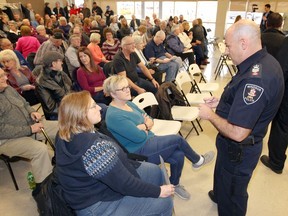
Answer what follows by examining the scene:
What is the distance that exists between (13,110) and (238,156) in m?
2.05

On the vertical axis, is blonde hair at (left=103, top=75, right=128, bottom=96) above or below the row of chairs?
above

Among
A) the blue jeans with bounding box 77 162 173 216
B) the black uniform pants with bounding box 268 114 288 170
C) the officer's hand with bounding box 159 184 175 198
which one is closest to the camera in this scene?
the blue jeans with bounding box 77 162 173 216

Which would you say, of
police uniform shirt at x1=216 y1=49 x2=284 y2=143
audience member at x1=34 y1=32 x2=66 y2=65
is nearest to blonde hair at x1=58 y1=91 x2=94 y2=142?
police uniform shirt at x1=216 y1=49 x2=284 y2=143

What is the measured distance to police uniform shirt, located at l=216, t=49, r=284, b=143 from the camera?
134 cm

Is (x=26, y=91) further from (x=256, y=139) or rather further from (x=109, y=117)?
(x=256, y=139)

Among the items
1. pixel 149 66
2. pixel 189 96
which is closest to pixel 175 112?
pixel 189 96

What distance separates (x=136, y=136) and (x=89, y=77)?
1723mm

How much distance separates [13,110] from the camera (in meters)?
2.37

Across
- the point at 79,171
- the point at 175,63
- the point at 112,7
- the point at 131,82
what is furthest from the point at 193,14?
the point at 79,171

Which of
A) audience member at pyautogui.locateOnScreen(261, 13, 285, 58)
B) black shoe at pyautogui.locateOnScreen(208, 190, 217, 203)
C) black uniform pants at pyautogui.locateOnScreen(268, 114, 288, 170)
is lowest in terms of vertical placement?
black shoe at pyautogui.locateOnScreen(208, 190, 217, 203)

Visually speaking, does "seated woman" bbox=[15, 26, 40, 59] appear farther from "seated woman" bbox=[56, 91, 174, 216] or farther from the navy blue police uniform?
the navy blue police uniform

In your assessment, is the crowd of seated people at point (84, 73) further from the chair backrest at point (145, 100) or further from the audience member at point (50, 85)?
the chair backrest at point (145, 100)

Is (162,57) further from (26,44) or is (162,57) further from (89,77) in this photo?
(26,44)

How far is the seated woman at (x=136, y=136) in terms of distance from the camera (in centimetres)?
207
